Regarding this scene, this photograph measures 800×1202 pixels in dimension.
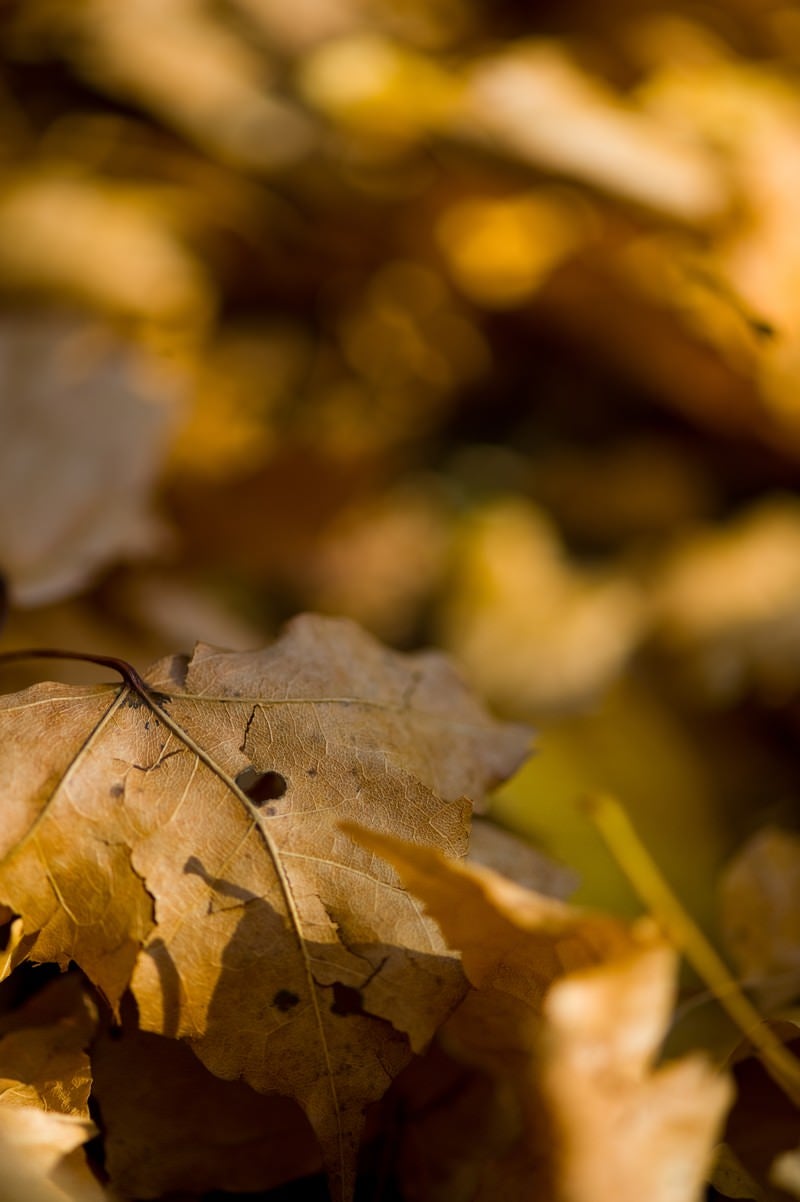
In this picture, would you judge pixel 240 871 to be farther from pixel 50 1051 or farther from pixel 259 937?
pixel 50 1051

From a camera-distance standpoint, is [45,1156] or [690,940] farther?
[690,940]

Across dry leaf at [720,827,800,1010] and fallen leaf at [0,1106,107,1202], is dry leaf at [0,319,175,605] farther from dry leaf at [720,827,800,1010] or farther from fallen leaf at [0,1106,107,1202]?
dry leaf at [720,827,800,1010]

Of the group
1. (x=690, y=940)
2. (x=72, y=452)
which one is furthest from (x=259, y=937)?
(x=72, y=452)

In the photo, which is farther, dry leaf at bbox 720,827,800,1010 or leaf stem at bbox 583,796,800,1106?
dry leaf at bbox 720,827,800,1010

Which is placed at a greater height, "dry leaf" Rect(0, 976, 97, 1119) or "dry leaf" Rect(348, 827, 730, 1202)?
"dry leaf" Rect(348, 827, 730, 1202)

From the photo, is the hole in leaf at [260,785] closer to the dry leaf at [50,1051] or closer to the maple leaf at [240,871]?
the maple leaf at [240,871]

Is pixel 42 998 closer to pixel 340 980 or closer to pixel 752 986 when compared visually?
pixel 340 980

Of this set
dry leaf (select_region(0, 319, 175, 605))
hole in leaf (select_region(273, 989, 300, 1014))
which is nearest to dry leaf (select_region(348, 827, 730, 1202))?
hole in leaf (select_region(273, 989, 300, 1014))

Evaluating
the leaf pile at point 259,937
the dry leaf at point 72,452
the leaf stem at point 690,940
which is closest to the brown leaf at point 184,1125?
the leaf pile at point 259,937

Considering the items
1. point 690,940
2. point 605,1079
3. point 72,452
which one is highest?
point 605,1079
